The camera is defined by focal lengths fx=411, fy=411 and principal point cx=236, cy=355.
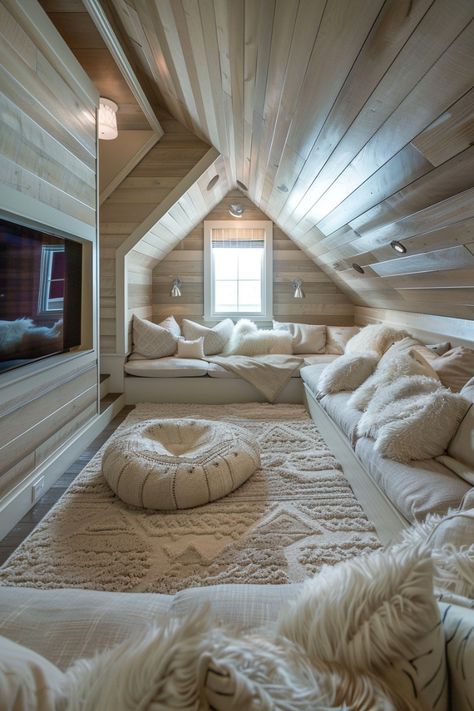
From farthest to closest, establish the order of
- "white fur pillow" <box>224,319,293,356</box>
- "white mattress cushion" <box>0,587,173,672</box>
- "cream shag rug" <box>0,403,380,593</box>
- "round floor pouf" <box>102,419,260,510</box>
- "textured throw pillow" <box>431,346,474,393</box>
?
1. "white fur pillow" <box>224,319,293,356</box>
2. "textured throw pillow" <box>431,346,474,393</box>
3. "round floor pouf" <box>102,419,260,510</box>
4. "cream shag rug" <box>0,403,380,593</box>
5. "white mattress cushion" <box>0,587,173,672</box>

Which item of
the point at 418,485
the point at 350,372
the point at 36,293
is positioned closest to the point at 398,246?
the point at 350,372

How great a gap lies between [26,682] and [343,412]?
220cm

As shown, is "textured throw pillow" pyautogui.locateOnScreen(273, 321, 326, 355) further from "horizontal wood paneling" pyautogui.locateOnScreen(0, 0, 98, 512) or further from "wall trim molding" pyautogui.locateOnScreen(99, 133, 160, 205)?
"horizontal wood paneling" pyautogui.locateOnScreen(0, 0, 98, 512)

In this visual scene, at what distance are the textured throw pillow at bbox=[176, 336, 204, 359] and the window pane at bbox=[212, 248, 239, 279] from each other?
111 cm

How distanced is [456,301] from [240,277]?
3.00 m

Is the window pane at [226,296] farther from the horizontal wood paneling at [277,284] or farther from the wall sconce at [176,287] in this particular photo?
the wall sconce at [176,287]

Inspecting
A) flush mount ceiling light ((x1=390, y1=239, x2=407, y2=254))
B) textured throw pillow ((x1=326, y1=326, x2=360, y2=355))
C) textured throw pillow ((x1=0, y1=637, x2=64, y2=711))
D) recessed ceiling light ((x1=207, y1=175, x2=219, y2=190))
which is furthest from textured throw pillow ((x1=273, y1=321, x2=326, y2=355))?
textured throw pillow ((x1=0, y1=637, x2=64, y2=711))

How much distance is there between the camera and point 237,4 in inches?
52.4

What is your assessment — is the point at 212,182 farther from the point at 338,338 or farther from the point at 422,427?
the point at 422,427

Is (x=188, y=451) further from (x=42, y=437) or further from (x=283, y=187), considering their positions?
(x=283, y=187)

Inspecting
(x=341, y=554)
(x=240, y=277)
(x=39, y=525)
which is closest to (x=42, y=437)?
(x=39, y=525)

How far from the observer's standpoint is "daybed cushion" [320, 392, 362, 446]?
2.24 meters

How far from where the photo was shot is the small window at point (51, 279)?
7.15 ft

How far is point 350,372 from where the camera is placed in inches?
115
